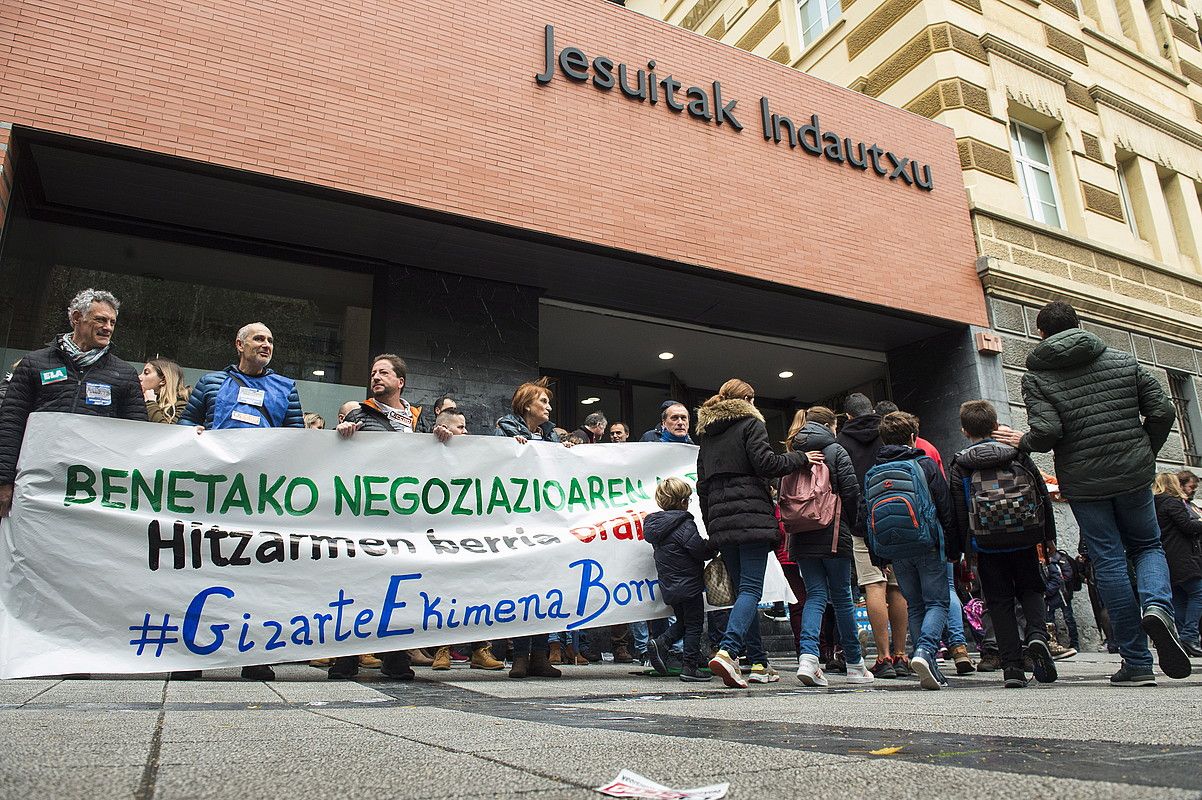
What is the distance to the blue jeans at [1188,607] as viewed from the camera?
23.3 feet

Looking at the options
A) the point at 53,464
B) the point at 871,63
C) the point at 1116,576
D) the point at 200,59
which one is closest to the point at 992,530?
the point at 1116,576

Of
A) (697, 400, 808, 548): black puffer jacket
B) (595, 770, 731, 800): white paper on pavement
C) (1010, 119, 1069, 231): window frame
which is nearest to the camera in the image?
(595, 770, 731, 800): white paper on pavement

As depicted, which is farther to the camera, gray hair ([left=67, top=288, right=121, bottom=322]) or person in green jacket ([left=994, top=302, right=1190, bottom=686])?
gray hair ([left=67, top=288, right=121, bottom=322])

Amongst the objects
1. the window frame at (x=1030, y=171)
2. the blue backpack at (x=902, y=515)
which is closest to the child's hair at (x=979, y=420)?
the blue backpack at (x=902, y=515)

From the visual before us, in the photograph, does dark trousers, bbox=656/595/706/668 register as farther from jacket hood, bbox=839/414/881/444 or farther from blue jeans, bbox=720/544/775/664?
jacket hood, bbox=839/414/881/444

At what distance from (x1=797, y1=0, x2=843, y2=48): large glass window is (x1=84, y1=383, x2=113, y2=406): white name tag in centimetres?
1308

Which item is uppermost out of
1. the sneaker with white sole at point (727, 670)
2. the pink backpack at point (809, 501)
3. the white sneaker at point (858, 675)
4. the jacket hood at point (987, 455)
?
the jacket hood at point (987, 455)

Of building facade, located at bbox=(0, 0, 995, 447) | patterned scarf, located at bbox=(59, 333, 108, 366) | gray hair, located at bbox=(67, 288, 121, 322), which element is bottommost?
patterned scarf, located at bbox=(59, 333, 108, 366)

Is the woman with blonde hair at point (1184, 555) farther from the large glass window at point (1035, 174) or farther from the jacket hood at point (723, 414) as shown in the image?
the large glass window at point (1035, 174)

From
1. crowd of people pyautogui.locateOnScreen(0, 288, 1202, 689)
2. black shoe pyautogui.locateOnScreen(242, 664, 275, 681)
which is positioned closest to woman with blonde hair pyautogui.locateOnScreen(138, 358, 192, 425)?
crowd of people pyautogui.locateOnScreen(0, 288, 1202, 689)

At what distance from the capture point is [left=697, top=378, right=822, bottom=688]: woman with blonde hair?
4977 millimetres

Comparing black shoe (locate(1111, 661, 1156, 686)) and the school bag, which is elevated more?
the school bag

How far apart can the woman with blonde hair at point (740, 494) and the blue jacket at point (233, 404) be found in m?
2.65

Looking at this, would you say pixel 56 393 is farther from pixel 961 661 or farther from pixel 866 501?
pixel 961 661
